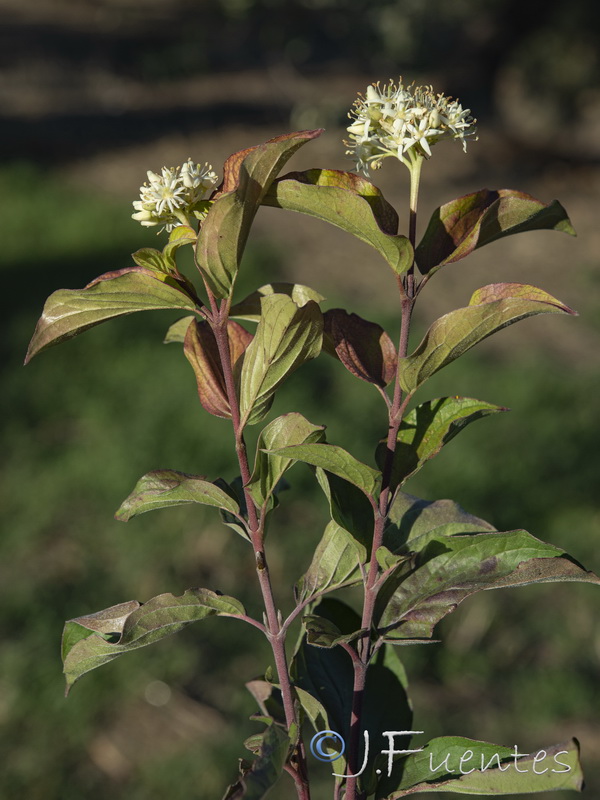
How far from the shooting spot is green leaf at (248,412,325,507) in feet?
2.14

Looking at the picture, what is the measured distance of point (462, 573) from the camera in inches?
25.9

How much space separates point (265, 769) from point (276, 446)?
0.23 metres

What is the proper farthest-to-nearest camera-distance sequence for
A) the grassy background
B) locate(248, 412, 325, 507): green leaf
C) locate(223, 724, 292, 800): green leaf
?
1. the grassy background
2. locate(248, 412, 325, 507): green leaf
3. locate(223, 724, 292, 800): green leaf

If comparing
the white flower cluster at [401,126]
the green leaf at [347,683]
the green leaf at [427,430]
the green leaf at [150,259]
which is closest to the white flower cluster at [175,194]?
the green leaf at [150,259]

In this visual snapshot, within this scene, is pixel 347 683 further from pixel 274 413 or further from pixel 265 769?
pixel 274 413

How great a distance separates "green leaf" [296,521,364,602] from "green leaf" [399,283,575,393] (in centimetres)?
16

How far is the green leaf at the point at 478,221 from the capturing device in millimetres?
614

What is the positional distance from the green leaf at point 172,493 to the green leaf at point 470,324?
16 centimetres

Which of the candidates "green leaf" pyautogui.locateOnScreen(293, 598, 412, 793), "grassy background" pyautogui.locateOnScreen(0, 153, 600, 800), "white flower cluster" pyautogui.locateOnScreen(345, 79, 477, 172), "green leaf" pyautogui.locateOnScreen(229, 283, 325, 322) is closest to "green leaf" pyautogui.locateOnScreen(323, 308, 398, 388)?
"green leaf" pyautogui.locateOnScreen(229, 283, 325, 322)

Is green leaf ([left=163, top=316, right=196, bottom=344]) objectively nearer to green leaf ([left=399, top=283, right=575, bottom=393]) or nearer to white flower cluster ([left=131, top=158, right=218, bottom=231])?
white flower cluster ([left=131, top=158, right=218, bottom=231])

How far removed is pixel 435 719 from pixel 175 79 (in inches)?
271

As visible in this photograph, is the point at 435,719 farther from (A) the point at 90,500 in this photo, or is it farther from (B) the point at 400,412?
(B) the point at 400,412

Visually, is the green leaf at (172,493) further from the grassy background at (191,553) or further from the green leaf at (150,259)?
the grassy background at (191,553)

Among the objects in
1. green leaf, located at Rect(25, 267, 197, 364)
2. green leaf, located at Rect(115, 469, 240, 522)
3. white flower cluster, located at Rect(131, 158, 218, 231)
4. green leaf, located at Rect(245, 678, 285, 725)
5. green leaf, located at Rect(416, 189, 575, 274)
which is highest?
white flower cluster, located at Rect(131, 158, 218, 231)
